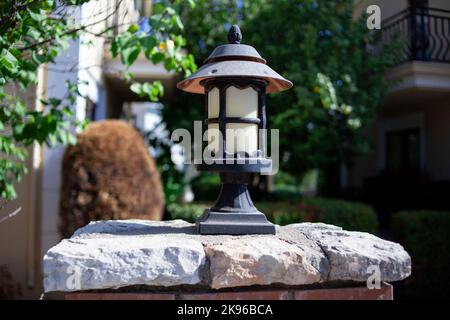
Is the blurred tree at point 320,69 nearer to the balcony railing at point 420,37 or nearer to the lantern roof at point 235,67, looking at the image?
the balcony railing at point 420,37

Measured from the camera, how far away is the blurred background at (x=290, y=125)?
437 cm

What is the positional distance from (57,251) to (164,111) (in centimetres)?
581

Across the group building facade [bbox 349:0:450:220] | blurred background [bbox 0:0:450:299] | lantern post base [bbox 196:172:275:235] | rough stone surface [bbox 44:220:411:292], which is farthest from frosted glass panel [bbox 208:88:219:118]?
building facade [bbox 349:0:450:220]

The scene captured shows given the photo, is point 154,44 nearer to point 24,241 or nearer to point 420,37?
point 24,241

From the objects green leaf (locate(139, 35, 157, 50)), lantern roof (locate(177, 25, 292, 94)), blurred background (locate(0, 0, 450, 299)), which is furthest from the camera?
blurred background (locate(0, 0, 450, 299))

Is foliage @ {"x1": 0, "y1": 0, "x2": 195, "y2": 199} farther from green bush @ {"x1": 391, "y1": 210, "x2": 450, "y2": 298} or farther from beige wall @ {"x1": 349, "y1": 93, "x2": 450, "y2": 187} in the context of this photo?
beige wall @ {"x1": 349, "y1": 93, "x2": 450, "y2": 187}

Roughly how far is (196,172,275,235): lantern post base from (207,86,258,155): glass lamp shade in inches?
5.8

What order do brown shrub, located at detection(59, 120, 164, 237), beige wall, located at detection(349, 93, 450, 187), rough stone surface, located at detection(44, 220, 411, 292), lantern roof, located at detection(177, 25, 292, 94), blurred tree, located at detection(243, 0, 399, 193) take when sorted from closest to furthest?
rough stone surface, located at detection(44, 220, 411, 292) → lantern roof, located at detection(177, 25, 292, 94) → brown shrub, located at detection(59, 120, 164, 237) → blurred tree, located at detection(243, 0, 399, 193) → beige wall, located at detection(349, 93, 450, 187)

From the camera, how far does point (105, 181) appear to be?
14.2ft

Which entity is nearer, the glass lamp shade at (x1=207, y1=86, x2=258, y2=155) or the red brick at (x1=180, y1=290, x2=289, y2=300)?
the red brick at (x1=180, y1=290, x2=289, y2=300)

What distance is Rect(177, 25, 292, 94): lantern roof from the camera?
2090mm

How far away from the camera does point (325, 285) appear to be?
1957mm

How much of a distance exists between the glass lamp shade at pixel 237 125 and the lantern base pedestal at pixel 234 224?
320mm
